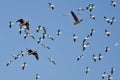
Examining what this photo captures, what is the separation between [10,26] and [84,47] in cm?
843

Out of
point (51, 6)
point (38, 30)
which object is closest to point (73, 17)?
point (51, 6)

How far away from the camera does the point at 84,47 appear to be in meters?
Result: 69.4

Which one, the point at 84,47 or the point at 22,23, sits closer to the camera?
the point at 22,23

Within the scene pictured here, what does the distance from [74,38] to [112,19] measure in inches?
176

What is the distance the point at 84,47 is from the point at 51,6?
6.73m

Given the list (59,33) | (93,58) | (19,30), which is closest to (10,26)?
(19,30)

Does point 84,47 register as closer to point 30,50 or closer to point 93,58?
point 93,58

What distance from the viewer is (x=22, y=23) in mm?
63469

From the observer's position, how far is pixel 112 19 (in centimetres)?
6756

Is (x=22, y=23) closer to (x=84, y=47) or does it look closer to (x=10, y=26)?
(x=10, y=26)

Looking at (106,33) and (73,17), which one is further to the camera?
(106,33)

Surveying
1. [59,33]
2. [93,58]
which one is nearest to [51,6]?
[59,33]

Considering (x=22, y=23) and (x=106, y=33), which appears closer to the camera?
(x=22, y=23)

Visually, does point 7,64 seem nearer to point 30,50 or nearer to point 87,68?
point 30,50
